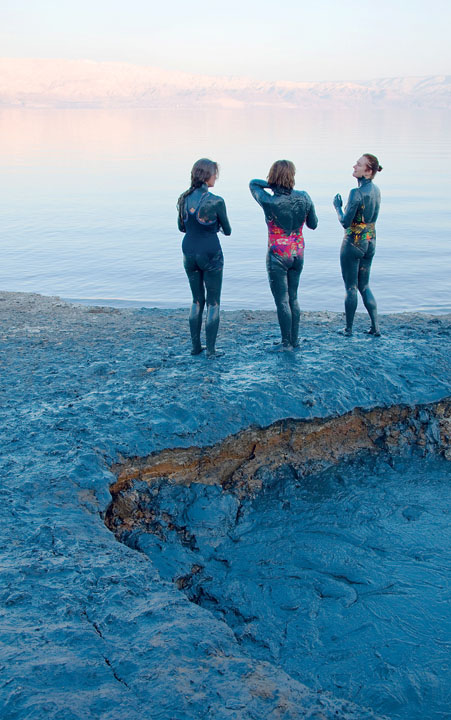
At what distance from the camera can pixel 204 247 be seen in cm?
643

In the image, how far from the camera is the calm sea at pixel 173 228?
14.5 meters

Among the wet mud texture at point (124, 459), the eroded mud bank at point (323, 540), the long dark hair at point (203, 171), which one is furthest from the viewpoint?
the long dark hair at point (203, 171)

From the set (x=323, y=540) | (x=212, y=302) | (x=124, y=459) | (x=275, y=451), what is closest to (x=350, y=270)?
(x=212, y=302)

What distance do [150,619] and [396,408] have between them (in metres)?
3.75

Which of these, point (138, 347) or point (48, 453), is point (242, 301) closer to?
point (138, 347)

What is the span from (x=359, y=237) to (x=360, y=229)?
0.10 meters

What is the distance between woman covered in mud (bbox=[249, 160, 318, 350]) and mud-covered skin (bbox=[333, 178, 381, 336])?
583 millimetres

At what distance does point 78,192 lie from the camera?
2670 centimetres

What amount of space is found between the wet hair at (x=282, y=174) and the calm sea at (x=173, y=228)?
6.76 m

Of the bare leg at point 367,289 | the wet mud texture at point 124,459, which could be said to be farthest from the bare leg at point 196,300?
the bare leg at point 367,289

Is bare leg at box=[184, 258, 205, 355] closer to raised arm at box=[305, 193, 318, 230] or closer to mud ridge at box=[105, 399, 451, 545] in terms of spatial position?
raised arm at box=[305, 193, 318, 230]

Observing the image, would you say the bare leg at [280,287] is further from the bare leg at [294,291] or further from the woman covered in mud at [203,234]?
the woman covered in mud at [203,234]

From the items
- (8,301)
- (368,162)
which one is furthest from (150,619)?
(8,301)

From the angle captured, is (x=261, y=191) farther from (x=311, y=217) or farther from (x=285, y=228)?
(x=311, y=217)
